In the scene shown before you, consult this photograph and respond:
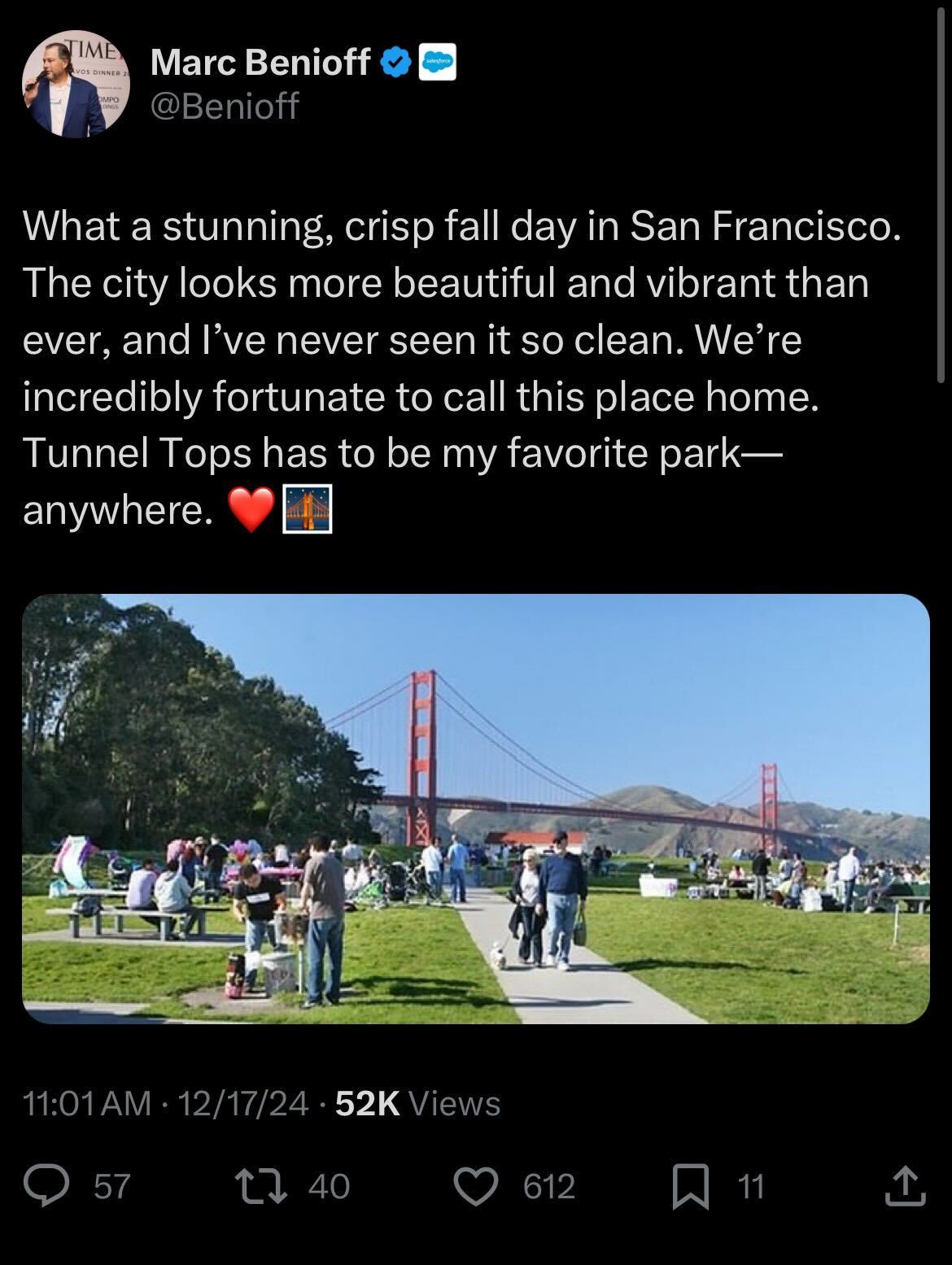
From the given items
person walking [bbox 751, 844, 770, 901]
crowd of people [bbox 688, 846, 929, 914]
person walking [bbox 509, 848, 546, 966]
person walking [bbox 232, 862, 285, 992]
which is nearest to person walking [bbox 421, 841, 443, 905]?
person walking [bbox 509, 848, 546, 966]

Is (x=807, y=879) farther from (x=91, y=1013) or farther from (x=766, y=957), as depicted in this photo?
(x=91, y=1013)

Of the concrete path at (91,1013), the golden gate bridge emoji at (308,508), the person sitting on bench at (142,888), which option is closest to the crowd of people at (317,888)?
the person sitting on bench at (142,888)

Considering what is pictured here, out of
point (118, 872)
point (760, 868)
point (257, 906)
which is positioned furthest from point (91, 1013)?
point (760, 868)

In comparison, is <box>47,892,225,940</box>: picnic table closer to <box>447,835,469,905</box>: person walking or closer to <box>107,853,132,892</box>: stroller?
<box>107,853,132,892</box>: stroller

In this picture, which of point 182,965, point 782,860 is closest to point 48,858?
point 182,965
